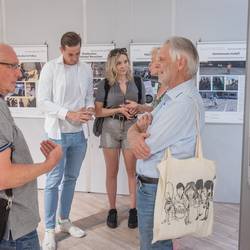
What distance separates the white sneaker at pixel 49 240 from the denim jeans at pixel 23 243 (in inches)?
47.9

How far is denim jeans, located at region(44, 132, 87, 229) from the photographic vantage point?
2.81m

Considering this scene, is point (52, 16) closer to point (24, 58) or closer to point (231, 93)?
point (24, 58)

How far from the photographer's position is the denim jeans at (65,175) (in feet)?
9.23

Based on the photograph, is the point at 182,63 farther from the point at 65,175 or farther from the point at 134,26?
the point at 134,26

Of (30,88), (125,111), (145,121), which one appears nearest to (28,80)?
(30,88)

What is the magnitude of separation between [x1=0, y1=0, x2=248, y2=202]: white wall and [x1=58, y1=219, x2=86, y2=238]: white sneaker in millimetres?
995

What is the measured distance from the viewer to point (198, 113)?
5.24 feet

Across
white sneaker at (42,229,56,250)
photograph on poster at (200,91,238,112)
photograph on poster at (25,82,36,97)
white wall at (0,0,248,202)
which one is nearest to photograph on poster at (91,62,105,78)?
white wall at (0,0,248,202)

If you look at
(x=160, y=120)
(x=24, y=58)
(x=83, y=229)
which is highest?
(x=24, y=58)

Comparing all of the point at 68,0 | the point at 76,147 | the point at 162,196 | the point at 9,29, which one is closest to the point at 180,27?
the point at 68,0

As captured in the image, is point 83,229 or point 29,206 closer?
point 29,206

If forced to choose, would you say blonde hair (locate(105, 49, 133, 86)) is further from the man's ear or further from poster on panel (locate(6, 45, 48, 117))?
the man's ear

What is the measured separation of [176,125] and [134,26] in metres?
2.37

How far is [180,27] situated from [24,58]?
70.2 inches
